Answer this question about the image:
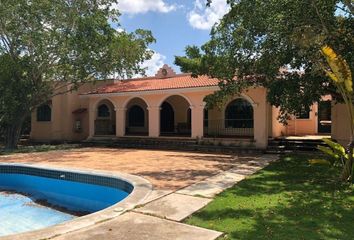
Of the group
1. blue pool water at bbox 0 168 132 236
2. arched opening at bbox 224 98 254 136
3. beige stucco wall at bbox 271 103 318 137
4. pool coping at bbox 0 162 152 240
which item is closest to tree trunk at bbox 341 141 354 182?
pool coping at bbox 0 162 152 240

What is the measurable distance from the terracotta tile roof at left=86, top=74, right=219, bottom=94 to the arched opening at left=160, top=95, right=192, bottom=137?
201 centimetres

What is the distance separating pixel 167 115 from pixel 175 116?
2.62 ft

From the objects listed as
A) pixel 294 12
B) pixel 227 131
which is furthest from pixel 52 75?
pixel 294 12

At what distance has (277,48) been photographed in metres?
15.4

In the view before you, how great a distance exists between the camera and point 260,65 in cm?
1670

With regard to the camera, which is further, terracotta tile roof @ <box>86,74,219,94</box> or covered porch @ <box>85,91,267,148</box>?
terracotta tile roof @ <box>86,74,219,94</box>

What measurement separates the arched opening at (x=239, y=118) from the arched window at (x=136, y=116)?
8.32 metres

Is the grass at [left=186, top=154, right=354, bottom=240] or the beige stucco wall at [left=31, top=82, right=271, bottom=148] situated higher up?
the beige stucco wall at [left=31, top=82, right=271, bottom=148]

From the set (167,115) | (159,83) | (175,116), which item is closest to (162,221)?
(159,83)

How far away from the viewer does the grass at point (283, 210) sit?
20.9ft

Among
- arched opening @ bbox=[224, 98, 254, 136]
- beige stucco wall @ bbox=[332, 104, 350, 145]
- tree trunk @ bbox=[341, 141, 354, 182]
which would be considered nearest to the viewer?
tree trunk @ bbox=[341, 141, 354, 182]

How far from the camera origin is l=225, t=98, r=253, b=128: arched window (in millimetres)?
24484

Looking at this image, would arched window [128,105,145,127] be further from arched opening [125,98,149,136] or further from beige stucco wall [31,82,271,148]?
beige stucco wall [31,82,271,148]

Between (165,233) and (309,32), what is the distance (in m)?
8.33
